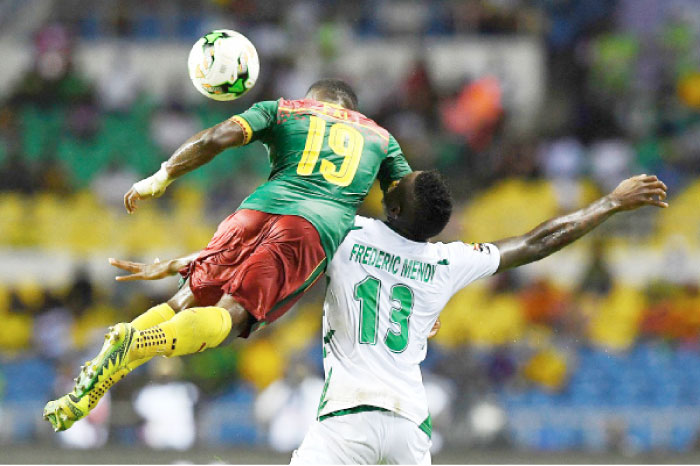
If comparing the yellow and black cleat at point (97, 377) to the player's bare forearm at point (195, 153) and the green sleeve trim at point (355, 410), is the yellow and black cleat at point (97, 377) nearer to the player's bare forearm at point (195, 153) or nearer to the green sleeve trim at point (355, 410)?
the player's bare forearm at point (195, 153)

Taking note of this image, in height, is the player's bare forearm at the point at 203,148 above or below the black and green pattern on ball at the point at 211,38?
below

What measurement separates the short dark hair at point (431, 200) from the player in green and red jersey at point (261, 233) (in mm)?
416

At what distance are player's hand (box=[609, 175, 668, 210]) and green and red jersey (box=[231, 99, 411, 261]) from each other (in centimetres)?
140

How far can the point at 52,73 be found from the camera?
1568 centimetres

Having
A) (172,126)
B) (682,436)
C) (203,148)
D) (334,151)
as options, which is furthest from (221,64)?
(172,126)

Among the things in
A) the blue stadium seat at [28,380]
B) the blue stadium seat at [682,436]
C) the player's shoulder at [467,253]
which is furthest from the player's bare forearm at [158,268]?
the blue stadium seat at [682,436]

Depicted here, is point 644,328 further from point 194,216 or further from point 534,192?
point 194,216


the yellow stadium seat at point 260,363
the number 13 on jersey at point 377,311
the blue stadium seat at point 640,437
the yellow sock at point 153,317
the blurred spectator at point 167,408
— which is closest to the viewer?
the yellow sock at point 153,317

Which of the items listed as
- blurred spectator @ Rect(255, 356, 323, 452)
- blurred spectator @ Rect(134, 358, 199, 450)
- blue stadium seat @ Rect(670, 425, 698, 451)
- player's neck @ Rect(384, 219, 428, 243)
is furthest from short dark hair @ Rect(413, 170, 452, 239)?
blue stadium seat @ Rect(670, 425, 698, 451)

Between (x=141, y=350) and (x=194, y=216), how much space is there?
9.20m

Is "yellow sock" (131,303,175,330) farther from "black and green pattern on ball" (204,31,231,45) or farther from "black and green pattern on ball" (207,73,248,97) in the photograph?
"black and green pattern on ball" (204,31,231,45)

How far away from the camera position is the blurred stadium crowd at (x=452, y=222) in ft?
38.0

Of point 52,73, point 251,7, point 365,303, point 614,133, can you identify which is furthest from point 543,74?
point 365,303

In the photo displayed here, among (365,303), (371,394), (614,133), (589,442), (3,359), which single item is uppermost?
(614,133)
